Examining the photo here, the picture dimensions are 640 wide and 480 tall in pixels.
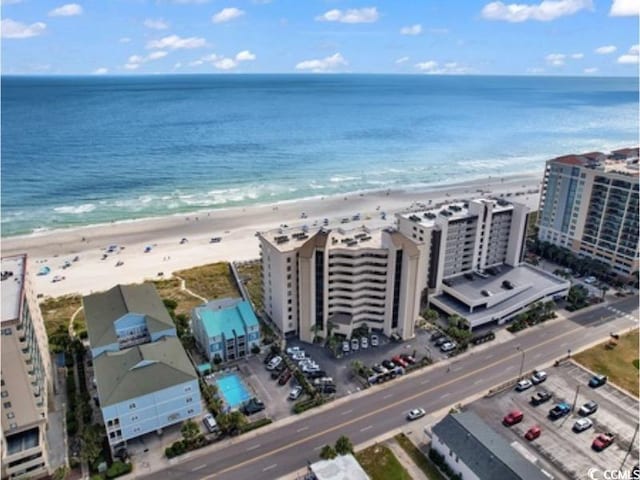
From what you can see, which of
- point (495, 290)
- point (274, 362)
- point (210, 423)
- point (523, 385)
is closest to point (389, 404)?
point (274, 362)

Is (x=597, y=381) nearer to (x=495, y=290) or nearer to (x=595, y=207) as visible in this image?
(x=495, y=290)

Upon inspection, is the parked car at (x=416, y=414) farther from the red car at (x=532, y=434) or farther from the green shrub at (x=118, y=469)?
the green shrub at (x=118, y=469)

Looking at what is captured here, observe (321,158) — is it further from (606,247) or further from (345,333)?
(345,333)

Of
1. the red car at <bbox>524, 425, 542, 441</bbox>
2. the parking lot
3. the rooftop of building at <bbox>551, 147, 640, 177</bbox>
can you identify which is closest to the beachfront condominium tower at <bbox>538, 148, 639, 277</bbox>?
the rooftop of building at <bbox>551, 147, 640, 177</bbox>

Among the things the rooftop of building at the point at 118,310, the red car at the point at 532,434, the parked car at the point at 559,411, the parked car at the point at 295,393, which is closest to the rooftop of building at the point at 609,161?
the parked car at the point at 559,411

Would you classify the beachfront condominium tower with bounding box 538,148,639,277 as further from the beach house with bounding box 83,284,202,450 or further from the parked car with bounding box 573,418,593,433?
the beach house with bounding box 83,284,202,450

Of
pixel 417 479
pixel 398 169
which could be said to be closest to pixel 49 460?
pixel 417 479
